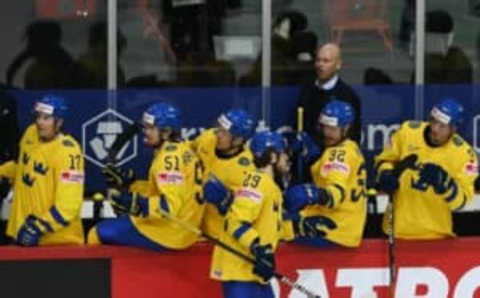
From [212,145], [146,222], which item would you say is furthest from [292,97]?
[146,222]

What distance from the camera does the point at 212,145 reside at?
9.62 meters

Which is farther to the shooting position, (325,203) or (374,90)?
(374,90)

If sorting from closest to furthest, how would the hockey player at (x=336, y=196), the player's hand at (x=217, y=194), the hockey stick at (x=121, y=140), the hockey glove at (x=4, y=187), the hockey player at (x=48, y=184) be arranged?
the player's hand at (x=217, y=194) → the hockey player at (x=48, y=184) → the hockey player at (x=336, y=196) → the hockey glove at (x=4, y=187) → the hockey stick at (x=121, y=140)

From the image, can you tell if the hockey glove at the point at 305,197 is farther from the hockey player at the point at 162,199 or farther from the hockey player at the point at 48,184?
the hockey player at the point at 48,184

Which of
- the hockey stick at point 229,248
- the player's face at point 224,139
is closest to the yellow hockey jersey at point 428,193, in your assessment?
the hockey stick at point 229,248

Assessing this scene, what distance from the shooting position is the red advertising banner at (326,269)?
9062 millimetres

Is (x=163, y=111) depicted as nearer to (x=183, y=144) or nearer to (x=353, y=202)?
(x=183, y=144)

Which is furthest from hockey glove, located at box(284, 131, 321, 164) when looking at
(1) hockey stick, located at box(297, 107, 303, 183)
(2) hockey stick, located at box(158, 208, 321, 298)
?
(2) hockey stick, located at box(158, 208, 321, 298)

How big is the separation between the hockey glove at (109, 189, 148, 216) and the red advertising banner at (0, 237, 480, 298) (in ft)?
1.00

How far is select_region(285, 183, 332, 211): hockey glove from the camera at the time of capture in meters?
8.94

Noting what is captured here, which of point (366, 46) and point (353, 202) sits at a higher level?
point (366, 46)

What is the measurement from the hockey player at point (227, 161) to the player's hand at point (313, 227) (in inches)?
19.1

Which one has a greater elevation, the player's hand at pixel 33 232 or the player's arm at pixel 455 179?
the player's arm at pixel 455 179

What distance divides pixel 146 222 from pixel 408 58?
2.85m
